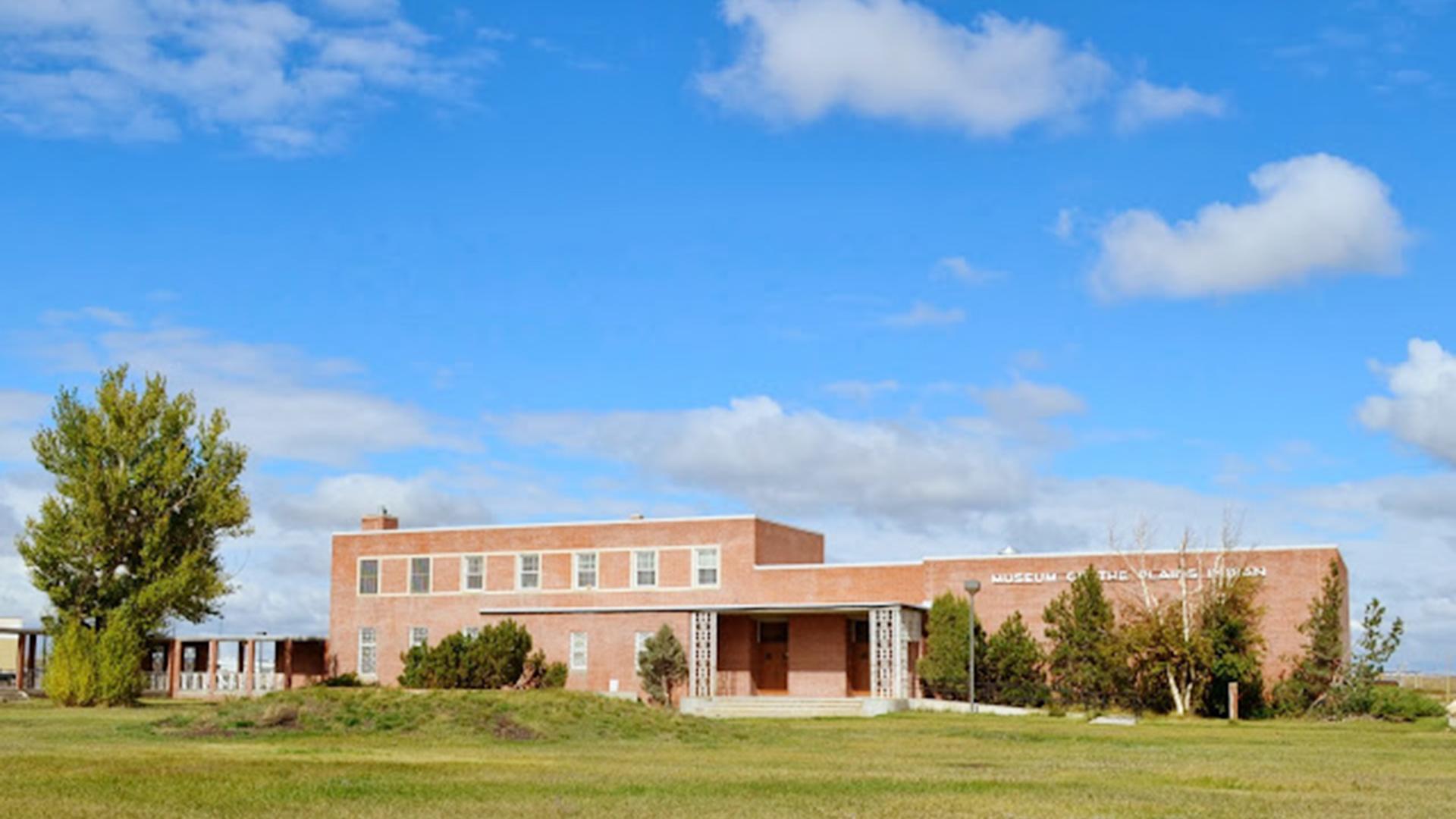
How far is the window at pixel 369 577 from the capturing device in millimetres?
62281

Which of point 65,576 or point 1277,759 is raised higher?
point 65,576

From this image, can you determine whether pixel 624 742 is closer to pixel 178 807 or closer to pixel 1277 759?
pixel 1277 759

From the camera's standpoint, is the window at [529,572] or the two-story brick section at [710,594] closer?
the two-story brick section at [710,594]

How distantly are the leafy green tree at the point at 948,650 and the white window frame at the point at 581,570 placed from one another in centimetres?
1362

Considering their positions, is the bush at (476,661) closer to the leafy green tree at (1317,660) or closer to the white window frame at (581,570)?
the white window frame at (581,570)

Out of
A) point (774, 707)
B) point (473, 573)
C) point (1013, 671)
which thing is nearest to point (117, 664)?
point (473, 573)

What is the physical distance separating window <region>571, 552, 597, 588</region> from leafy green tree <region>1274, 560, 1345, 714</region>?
77.3ft

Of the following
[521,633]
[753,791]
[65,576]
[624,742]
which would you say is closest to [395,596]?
[521,633]

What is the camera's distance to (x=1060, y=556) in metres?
48.8

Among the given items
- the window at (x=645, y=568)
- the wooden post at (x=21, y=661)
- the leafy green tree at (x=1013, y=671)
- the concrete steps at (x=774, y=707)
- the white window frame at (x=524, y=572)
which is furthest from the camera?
the wooden post at (x=21, y=661)

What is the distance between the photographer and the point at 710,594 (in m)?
55.0

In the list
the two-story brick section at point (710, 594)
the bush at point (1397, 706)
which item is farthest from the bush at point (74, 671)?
the bush at point (1397, 706)

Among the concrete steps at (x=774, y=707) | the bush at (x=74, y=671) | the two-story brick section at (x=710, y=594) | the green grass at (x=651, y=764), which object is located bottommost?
the concrete steps at (x=774, y=707)

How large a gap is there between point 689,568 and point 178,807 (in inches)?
1619
